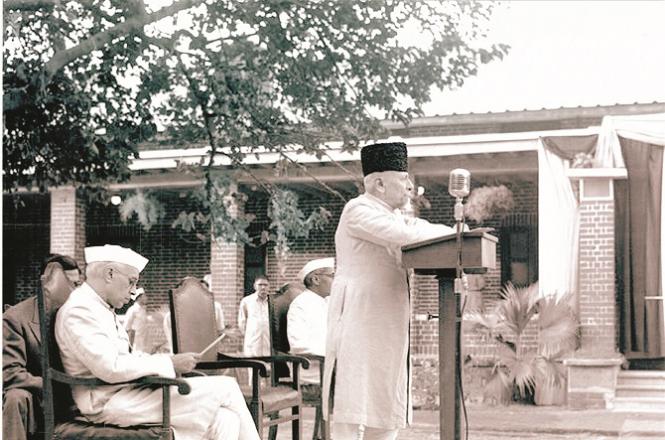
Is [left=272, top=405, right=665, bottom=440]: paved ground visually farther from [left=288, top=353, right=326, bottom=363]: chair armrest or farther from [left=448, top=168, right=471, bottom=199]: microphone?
[left=448, top=168, right=471, bottom=199]: microphone

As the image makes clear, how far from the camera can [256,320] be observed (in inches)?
336

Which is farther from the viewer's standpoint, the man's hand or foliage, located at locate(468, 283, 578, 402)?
foliage, located at locate(468, 283, 578, 402)

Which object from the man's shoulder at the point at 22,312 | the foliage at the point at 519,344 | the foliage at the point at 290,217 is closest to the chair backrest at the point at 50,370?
the man's shoulder at the point at 22,312

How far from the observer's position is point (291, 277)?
29.6 feet

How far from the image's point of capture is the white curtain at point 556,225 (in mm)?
7258

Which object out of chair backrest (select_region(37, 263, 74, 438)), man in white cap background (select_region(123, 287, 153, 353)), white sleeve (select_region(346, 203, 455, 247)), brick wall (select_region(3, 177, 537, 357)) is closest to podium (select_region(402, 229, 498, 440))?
white sleeve (select_region(346, 203, 455, 247))

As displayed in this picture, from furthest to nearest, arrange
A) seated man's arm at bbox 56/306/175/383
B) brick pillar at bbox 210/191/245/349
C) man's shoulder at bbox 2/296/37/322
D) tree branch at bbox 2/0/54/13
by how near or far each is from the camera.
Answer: brick pillar at bbox 210/191/245/349, tree branch at bbox 2/0/54/13, man's shoulder at bbox 2/296/37/322, seated man's arm at bbox 56/306/175/383

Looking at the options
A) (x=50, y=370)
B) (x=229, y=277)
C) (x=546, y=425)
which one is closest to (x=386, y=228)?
(x=50, y=370)

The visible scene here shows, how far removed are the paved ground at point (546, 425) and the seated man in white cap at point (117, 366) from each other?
3315 mm

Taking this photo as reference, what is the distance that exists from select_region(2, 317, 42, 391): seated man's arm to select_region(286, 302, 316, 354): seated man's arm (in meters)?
1.36

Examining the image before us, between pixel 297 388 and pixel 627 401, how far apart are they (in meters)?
2.91

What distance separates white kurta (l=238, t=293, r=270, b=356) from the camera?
827cm

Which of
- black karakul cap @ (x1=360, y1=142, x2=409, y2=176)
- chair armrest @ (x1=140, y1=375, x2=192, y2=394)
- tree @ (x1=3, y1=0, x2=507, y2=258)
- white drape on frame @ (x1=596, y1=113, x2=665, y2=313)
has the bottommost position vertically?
chair armrest @ (x1=140, y1=375, x2=192, y2=394)

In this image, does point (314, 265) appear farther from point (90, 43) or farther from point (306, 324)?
point (90, 43)
